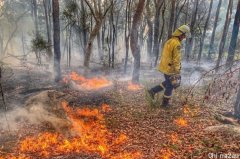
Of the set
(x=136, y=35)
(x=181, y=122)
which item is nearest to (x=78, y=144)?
(x=181, y=122)

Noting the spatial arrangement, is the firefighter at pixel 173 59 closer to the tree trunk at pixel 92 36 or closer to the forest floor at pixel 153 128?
the forest floor at pixel 153 128

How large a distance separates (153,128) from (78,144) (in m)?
2.15

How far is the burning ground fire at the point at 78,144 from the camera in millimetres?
5637

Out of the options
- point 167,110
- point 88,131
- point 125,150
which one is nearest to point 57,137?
point 88,131

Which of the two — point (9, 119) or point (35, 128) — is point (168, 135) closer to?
point (35, 128)

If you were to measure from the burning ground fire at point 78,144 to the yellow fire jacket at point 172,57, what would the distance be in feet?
8.96

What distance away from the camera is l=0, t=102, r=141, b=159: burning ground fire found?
5.64m

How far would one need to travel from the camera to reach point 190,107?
8.27 metres

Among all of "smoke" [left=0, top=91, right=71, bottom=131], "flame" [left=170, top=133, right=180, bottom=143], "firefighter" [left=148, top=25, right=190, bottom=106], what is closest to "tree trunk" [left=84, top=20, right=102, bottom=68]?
"smoke" [left=0, top=91, right=71, bottom=131]

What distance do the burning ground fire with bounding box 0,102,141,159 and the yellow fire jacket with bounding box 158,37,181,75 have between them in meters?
2.73

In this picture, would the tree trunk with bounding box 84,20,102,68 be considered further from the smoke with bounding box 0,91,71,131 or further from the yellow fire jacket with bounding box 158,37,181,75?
the yellow fire jacket with bounding box 158,37,181,75

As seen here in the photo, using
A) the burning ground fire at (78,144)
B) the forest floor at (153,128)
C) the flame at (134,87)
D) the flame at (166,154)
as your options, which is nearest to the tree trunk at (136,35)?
the flame at (134,87)

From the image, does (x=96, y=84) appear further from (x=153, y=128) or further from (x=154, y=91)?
(x=153, y=128)

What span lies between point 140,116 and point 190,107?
1.79 meters
